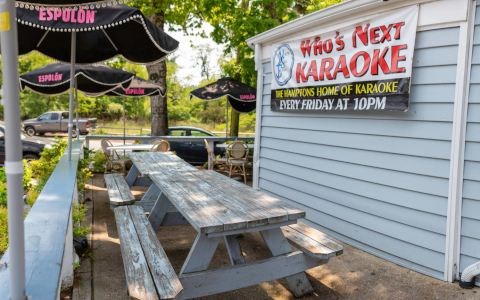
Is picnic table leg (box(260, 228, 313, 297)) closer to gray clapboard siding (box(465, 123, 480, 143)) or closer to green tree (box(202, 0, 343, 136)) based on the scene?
gray clapboard siding (box(465, 123, 480, 143))

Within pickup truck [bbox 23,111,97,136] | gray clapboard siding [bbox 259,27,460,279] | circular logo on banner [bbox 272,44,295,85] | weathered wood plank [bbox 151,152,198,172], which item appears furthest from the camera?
pickup truck [bbox 23,111,97,136]

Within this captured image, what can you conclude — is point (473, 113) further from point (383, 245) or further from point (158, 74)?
point (158, 74)

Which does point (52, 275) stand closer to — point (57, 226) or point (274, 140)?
point (57, 226)

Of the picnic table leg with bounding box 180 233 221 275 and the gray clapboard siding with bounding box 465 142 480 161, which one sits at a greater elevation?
the gray clapboard siding with bounding box 465 142 480 161

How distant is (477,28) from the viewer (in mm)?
3344

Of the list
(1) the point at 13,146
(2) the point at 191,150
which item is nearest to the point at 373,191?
(1) the point at 13,146

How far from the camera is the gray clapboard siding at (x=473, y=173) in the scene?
11.0ft

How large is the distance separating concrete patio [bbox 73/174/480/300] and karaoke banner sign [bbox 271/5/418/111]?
1748mm

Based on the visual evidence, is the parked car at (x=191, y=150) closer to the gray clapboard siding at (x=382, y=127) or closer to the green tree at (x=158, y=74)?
the green tree at (x=158, y=74)

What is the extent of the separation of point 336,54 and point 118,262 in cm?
361

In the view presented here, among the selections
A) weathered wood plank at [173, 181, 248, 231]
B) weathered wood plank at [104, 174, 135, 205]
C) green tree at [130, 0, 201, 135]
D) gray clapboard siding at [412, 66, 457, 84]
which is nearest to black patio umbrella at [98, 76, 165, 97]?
green tree at [130, 0, 201, 135]

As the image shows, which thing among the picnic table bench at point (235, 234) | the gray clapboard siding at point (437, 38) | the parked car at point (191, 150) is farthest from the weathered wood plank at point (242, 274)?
the parked car at point (191, 150)

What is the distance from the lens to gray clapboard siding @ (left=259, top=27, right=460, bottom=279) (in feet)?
11.8

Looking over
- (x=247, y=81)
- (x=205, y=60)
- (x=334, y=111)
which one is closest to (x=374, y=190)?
(x=334, y=111)
